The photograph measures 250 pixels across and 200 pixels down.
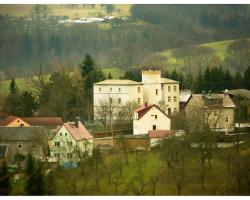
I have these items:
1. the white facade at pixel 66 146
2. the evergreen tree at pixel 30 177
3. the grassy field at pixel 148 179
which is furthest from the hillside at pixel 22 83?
the grassy field at pixel 148 179

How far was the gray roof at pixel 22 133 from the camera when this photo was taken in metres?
22.1

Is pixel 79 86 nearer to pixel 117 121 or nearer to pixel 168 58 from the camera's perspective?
pixel 117 121

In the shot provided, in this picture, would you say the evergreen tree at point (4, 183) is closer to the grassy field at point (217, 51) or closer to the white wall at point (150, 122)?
the white wall at point (150, 122)

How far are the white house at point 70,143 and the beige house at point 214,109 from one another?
232 centimetres

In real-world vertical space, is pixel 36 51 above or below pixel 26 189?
above

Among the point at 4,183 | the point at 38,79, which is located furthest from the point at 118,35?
the point at 4,183

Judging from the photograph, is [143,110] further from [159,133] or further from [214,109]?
[214,109]

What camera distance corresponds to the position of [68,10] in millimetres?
25547

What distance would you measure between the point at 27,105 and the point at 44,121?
2.80 feet

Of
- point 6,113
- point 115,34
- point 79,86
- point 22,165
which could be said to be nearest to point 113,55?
point 115,34

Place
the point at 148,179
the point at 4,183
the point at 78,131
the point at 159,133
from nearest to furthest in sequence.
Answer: the point at 4,183
the point at 148,179
the point at 78,131
the point at 159,133

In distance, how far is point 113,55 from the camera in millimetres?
28906

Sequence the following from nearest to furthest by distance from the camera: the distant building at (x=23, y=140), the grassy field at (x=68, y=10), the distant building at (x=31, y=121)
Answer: the distant building at (x=23, y=140) → the distant building at (x=31, y=121) → the grassy field at (x=68, y=10)

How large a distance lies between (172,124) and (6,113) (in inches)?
127
